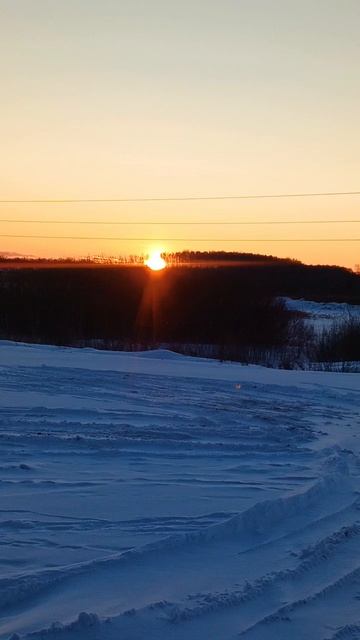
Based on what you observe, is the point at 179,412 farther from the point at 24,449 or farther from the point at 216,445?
the point at 24,449

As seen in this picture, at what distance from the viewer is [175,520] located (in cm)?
580

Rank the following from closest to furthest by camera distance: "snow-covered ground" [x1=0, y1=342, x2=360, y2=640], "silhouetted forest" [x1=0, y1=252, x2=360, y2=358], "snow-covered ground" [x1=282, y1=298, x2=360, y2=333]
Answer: "snow-covered ground" [x1=0, y1=342, x2=360, y2=640]
"silhouetted forest" [x1=0, y1=252, x2=360, y2=358]
"snow-covered ground" [x1=282, y1=298, x2=360, y2=333]

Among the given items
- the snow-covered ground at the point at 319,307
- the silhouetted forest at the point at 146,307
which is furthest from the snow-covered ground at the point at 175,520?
the snow-covered ground at the point at 319,307

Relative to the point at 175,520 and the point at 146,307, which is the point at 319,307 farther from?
the point at 175,520

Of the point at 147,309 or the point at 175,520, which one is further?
the point at 147,309

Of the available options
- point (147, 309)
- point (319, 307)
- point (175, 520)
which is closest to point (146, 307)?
point (147, 309)

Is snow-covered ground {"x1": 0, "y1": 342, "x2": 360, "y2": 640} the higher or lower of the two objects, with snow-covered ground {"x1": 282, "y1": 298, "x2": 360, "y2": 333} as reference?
lower

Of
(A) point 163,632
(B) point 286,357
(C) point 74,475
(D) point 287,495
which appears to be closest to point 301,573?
(A) point 163,632

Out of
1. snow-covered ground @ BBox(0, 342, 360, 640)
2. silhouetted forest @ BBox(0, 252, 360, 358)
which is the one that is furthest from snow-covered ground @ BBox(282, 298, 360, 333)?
snow-covered ground @ BBox(0, 342, 360, 640)

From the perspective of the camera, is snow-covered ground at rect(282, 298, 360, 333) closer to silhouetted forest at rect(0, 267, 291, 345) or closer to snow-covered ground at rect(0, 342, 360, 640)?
silhouetted forest at rect(0, 267, 291, 345)

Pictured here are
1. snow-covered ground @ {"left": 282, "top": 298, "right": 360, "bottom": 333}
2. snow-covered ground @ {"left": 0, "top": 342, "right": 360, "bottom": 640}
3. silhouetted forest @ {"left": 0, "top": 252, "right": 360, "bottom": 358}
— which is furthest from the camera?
snow-covered ground @ {"left": 282, "top": 298, "right": 360, "bottom": 333}

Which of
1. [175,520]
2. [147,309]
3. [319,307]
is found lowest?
[175,520]

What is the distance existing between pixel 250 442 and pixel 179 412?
6.50 feet

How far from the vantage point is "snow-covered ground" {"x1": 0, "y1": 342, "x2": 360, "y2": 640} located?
4148 mm
